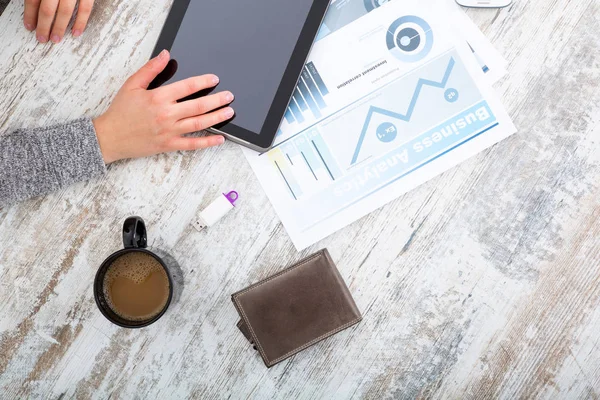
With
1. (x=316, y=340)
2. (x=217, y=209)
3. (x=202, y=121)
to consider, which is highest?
(x=202, y=121)

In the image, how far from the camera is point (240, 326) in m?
0.74

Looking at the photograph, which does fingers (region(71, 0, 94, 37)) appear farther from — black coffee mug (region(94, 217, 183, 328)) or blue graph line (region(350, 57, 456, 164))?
blue graph line (region(350, 57, 456, 164))

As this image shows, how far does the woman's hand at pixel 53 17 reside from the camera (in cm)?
74

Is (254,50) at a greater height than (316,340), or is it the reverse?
(254,50)

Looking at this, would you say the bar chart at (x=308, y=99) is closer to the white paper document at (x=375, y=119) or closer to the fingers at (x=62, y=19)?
the white paper document at (x=375, y=119)

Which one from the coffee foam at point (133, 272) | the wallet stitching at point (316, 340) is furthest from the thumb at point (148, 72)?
the wallet stitching at point (316, 340)

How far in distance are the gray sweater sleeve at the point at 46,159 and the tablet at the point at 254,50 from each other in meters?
0.20

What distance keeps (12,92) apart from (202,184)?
1.10ft

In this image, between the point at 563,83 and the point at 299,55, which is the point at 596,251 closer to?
the point at 563,83

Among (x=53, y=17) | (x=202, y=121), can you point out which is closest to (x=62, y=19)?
(x=53, y=17)

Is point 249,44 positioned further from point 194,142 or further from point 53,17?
point 53,17

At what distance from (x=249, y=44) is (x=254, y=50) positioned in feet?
0.04

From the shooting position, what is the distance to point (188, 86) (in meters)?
0.72

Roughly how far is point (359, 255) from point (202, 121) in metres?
0.32
